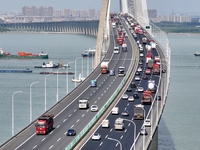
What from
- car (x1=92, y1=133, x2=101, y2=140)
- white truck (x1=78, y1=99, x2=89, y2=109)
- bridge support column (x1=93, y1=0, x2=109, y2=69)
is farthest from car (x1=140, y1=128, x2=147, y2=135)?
bridge support column (x1=93, y1=0, x2=109, y2=69)

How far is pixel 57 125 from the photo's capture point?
42.7 meters

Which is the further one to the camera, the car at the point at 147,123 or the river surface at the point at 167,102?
the river surface at the point at 167,102

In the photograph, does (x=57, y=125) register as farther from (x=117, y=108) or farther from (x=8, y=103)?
(x=8, y=103)

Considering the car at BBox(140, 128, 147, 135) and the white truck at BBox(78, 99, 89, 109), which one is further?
the white truck at BBox(78, 99, 89, 109)

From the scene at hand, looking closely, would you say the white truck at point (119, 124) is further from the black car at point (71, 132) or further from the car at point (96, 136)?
the black car at point (71, 132)

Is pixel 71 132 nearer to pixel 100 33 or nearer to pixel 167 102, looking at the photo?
pixel 167 102

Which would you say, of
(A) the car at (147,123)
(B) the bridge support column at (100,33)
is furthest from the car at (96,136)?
(B) the bridge support column at (100,33)

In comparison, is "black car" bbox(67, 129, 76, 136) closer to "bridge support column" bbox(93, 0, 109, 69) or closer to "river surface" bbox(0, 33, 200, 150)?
"river surface" bbox(0, 33, 200, 150)

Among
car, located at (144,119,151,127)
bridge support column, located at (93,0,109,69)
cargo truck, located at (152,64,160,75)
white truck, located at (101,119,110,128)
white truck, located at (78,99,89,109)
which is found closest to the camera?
white truck, located at (101,119,110,128)

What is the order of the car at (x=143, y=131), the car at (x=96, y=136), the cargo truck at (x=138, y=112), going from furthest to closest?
the cargo truck at (x=138, y=112) < the car at (x=143, y=131) < the car at (x=96, y=136)

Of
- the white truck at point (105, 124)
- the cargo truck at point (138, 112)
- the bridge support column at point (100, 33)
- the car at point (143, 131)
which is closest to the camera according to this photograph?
the car at point (143, 131)

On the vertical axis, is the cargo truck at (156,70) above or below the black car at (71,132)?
above

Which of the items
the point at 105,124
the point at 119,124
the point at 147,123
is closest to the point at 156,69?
the point at 147,123

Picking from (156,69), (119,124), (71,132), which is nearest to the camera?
(71,132)
